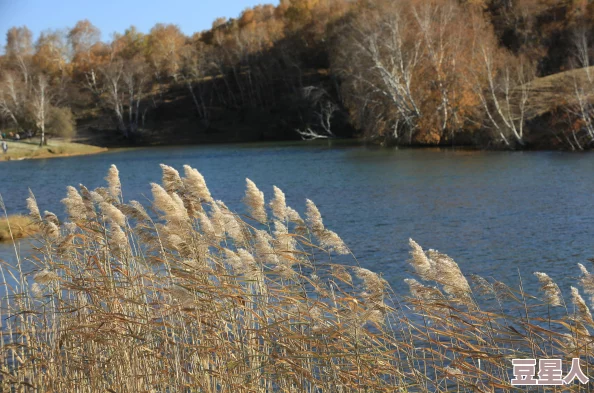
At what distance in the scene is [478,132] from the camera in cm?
4494

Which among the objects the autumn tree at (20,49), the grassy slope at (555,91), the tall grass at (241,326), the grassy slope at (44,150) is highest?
the autumn tree at (20,49)

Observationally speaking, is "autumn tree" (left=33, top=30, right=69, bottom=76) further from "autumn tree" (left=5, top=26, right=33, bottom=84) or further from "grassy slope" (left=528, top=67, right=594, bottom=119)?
"grassy slope" (left=528, top=67, right=594, bottom=119)

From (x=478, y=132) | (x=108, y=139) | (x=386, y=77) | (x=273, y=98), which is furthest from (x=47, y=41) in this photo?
(x=478, y=132)

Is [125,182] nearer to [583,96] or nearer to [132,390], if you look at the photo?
[583,96]

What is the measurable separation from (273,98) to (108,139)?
776 inches

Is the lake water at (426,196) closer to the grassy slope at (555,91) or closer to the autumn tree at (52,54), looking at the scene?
the grassy slope at (555,91)

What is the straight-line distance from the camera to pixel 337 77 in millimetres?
75812

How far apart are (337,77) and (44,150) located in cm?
3046

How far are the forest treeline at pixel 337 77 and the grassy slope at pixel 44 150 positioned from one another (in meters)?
3.33

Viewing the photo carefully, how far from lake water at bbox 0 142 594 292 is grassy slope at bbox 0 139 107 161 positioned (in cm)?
1522

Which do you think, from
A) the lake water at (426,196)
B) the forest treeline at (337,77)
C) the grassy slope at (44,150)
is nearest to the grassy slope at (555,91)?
the forest treeline at (337,77)

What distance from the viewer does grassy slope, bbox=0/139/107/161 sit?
2517 inches

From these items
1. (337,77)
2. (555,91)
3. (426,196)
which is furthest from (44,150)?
(426,196)

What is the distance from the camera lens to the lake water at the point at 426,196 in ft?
53.9
